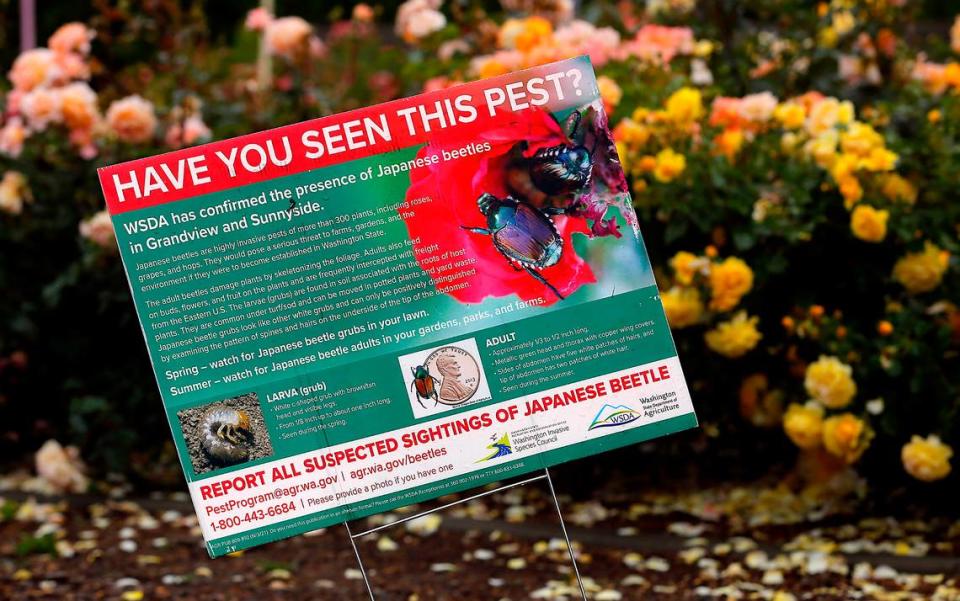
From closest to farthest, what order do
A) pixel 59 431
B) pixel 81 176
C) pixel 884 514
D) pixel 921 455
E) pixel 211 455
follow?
1. pixel 211 455
2. pixel 921 455
3. pixel 884 514
4. pixel 81 176
5. pixel 59 431

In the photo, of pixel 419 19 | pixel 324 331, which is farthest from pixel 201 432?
pixel 419 19

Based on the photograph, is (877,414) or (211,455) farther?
(877,414)

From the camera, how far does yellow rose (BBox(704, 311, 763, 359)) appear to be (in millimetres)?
3340

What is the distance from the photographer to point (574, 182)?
222 cm

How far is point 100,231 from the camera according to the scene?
3840mm

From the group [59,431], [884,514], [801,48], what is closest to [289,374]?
[884,514]

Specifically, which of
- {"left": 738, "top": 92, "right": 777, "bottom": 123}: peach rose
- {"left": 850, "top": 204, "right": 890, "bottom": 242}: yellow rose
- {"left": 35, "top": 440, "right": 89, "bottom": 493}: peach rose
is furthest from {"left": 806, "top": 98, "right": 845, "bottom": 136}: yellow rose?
{"left": 35, "top": 440, "right": 89, "bottom": 493}: peach rose

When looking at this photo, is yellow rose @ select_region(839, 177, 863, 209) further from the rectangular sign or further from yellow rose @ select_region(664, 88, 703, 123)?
the rectangular sign

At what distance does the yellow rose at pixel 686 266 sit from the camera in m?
3.34

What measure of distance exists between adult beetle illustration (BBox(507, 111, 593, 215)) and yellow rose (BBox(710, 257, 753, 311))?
1.19m

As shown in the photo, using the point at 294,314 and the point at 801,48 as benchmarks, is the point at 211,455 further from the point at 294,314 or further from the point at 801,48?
the point at 801,48

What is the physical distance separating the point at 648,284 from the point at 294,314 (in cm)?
63

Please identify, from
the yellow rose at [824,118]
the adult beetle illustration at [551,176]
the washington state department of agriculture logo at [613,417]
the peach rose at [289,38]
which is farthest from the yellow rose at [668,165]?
the peach rose at [289,38]

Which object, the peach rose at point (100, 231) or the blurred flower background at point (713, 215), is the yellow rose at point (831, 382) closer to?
the blurred flower background at point (713, 215)
